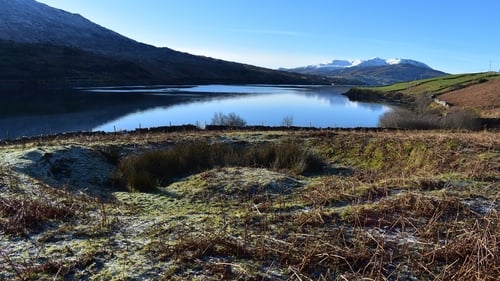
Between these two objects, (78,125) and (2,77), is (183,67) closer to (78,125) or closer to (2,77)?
(2,77)

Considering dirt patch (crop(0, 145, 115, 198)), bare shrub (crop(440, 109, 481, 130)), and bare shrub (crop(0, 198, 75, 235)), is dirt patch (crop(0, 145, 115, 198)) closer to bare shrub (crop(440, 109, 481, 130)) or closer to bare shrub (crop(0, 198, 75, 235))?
bare shrub (crop(0, 198, 75, 235))

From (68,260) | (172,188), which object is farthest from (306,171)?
(68,260)

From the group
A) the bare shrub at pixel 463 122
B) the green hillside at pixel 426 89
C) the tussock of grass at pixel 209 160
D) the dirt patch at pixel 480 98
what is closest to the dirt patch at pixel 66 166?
the tussock of grass at pixel 209 160

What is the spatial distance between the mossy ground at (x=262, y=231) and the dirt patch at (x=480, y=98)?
129ft

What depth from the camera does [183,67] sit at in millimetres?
188875

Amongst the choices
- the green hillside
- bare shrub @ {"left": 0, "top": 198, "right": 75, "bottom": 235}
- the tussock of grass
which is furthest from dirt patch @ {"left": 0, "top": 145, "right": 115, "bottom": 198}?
the green hillside

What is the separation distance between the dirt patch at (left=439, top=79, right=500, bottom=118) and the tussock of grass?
3411 centimetres

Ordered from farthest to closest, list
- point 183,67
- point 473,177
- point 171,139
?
point 183,67
point 171,139
point 473,177

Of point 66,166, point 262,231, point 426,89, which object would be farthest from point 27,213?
point 426,89

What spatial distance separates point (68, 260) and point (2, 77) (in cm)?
11301

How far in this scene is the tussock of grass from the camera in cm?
1214

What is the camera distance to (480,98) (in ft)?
185

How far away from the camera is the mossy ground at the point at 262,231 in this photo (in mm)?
4504

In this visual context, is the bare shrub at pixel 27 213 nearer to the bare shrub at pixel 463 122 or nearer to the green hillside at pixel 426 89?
the bare shrub at pixel 463 122
